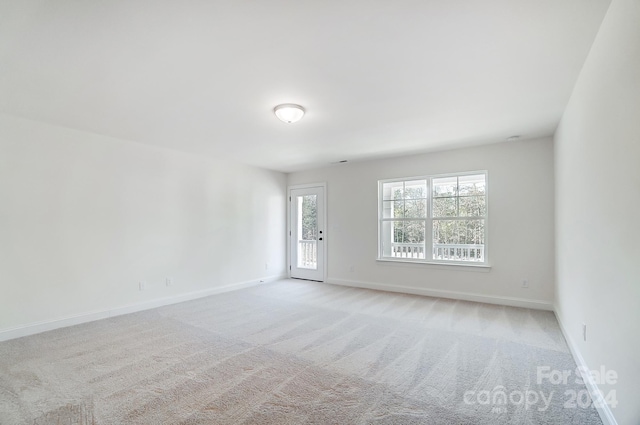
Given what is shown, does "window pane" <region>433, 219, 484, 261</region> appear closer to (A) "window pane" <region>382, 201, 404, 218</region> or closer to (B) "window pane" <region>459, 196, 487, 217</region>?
(B) "window pane" <region>459, 196, 487, 217</region>

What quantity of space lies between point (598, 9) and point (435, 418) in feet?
8.77

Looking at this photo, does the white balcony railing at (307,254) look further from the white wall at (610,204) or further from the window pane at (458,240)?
the white wall at (610,204)

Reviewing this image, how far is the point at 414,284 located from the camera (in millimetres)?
5367

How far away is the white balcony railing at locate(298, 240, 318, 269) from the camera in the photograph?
22.1ft

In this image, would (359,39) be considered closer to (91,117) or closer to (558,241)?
(91,117)

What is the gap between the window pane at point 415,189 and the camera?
17.9 feet

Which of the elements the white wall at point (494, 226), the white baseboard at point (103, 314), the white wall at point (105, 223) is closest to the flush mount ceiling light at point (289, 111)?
the white wall at point (105, 223)

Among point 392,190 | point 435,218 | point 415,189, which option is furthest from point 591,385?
point 392,190

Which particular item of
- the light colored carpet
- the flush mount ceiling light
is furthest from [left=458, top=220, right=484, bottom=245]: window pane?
the flush mount ceiling light

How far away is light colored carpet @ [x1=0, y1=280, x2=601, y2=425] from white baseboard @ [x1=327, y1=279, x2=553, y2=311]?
202 mm

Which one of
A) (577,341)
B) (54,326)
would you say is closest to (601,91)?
(577,341)

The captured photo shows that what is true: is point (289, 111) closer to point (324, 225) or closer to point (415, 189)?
point (415, 189)

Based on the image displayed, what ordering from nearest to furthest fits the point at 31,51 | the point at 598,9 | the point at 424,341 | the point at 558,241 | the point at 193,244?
the point at 598,9 < the point at 31,51 < the point at 424,341 < the point at 558,241 < the point at 193,244

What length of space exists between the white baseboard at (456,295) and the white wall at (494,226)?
2 centimetres
